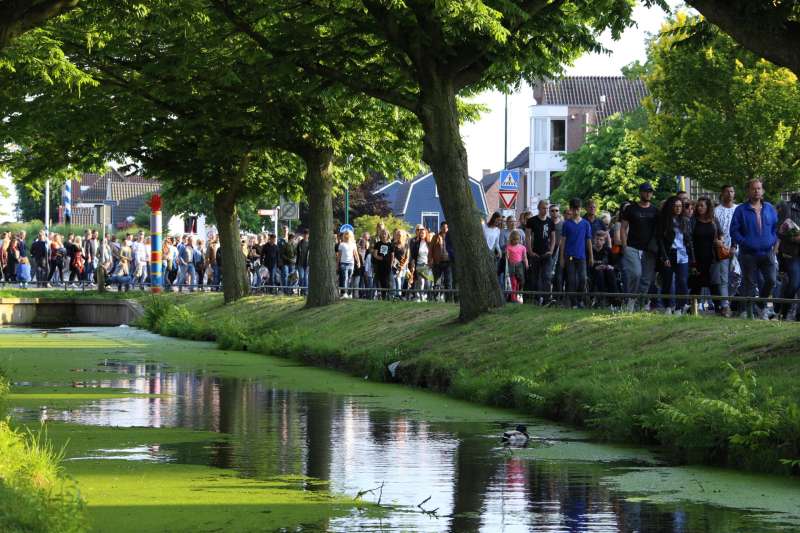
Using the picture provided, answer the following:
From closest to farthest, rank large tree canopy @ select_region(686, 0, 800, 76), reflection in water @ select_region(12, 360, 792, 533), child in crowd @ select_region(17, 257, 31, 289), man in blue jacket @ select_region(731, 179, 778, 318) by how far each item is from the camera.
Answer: reflection in water @ select_region(12, 360, 792, 533) < large tree canopy @ select_region(686, 0, 800, 76) < man in blue jacket @ select_region(731, 179, 778, 318) < child in crowd @ select_region(17, 257, 31, 289)

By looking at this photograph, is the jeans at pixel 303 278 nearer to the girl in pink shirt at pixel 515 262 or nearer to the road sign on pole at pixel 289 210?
the road sign on pole at pixel 289 210

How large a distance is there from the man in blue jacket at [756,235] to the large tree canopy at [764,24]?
408cm

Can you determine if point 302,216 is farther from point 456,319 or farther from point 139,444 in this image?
point 139,444

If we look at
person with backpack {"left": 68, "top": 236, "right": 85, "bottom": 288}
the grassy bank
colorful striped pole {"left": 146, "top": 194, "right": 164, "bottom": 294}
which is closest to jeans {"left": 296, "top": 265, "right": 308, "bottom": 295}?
colorful striped pole {"left": 146, "top": 194, "right": 164, "bottom": 294}

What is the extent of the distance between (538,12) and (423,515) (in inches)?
461

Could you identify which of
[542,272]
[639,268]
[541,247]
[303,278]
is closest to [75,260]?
[303,278]

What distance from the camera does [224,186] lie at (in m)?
29.8

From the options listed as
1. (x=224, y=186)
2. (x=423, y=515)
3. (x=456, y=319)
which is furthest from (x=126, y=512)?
(x=224, y=186)

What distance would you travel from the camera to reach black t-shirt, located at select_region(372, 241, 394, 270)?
88.6ft

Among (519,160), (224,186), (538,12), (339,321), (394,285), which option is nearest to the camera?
(538,12)

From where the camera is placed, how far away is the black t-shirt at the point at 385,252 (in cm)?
2702

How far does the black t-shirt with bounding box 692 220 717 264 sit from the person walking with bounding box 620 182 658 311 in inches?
23.4

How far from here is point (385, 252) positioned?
27.1 m

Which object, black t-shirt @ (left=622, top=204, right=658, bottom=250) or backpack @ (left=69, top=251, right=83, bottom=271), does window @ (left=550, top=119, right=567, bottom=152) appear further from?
black t-shirt @ (left=622, top=204, right=658, bottom=250)
